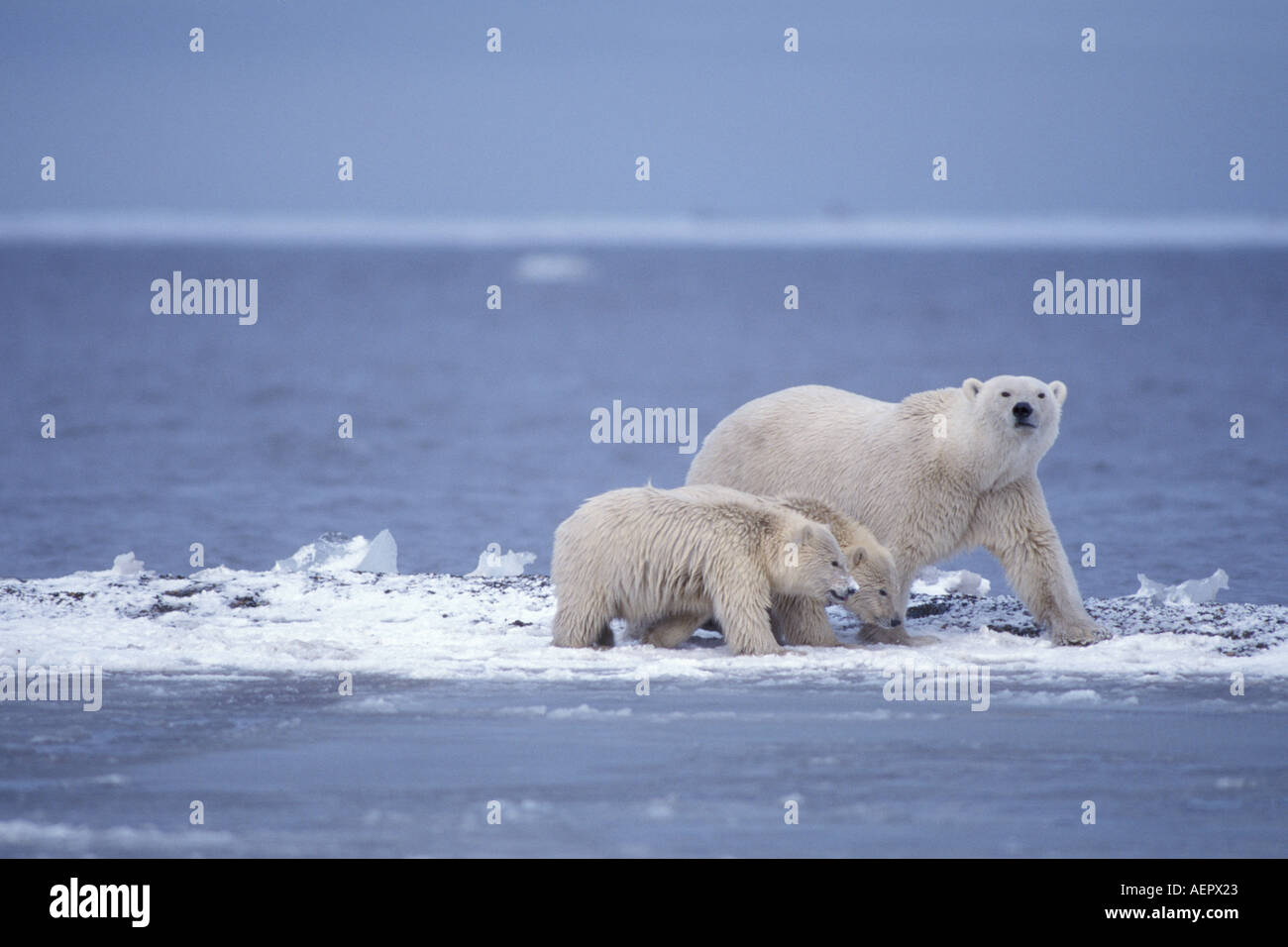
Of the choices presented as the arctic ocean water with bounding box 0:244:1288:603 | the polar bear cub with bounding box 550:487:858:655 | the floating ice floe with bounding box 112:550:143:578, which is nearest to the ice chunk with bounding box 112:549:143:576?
the floating ice floe with bounding box 112:550:143:578

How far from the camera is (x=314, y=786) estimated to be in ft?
19.6

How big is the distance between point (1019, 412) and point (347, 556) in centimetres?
446

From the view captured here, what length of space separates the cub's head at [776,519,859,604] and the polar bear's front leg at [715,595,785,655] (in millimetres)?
184

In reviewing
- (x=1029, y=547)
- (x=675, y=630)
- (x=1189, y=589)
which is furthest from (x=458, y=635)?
(x=1189, y=589)

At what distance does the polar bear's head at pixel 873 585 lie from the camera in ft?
27.8

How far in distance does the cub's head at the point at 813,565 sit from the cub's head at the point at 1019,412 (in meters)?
1.05

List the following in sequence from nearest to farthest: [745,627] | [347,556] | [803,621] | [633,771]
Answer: [633,771] < [745,627] < [803,621] < [347,556]

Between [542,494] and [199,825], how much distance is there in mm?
11211

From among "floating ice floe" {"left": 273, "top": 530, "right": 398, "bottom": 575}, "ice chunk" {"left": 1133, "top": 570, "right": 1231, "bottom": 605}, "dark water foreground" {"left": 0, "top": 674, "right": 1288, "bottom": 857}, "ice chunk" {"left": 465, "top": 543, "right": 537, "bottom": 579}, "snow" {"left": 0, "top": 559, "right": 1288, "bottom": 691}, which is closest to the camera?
"dark water foreground" {"left": 0, "top": 674, "right": 1288, "bottom": 857}

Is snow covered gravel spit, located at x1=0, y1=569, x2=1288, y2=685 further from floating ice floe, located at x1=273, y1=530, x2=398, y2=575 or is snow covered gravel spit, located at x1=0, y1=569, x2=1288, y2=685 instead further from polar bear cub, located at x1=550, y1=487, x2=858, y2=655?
floating ice floe, located at x1=273, y1=530, x2=398, y2=575

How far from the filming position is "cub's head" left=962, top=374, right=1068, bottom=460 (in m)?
8.55

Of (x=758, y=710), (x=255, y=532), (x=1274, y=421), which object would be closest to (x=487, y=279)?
(x=1274, y=421)

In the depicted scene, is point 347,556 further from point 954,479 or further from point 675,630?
point 954,479

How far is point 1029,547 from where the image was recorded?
29.3ft
